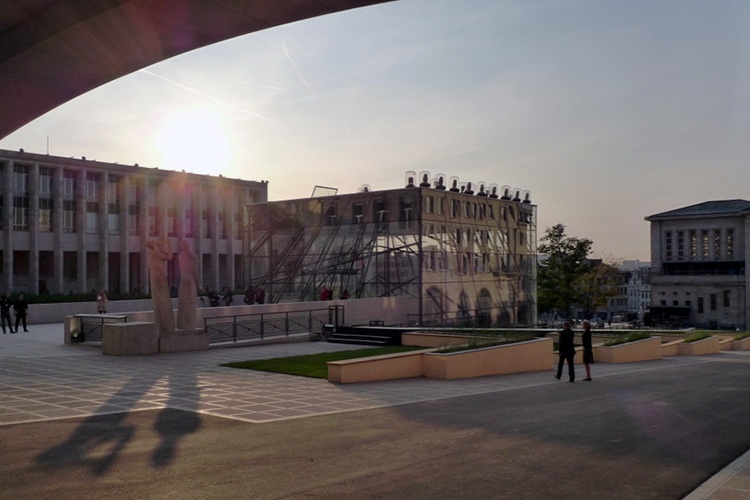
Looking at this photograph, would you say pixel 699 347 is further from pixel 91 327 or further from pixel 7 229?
pixel 7 229

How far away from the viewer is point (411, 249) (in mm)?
35750

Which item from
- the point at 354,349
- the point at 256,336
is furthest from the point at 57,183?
the point at 354,349

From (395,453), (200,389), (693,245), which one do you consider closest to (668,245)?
(693,245)

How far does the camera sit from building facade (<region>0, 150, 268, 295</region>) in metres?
Result: 57.9

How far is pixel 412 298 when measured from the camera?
113 feet

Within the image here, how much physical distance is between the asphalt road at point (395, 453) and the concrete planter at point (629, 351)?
10855 mm

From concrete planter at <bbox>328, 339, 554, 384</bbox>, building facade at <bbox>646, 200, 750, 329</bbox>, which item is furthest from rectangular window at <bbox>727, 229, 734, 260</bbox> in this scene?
concrete planter at <bbox>328, 339, 554, 384</bbox>

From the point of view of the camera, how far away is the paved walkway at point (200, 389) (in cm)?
1047

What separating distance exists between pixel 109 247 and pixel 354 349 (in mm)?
47888

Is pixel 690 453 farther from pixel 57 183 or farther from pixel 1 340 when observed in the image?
pixel 57 183

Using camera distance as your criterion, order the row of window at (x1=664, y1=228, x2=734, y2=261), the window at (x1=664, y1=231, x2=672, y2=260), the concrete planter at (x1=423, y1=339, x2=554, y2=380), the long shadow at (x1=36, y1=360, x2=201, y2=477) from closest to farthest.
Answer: the long shadow at (x1=36, y1=360, x2=201, y2=477) → the concrete planter at (x1=423, y1=339, x2=554, y2=380) → the row of window at (x1=664, y1=228, x2=734, y2=261) → the window at (x1=664, y1=231, x2=672, y2=260)

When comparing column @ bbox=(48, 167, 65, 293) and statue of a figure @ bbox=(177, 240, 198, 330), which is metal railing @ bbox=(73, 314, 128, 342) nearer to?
statue of a figure @ bbox=(177, 240, 198, 330)

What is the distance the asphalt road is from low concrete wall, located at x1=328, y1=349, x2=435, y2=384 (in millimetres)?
3068

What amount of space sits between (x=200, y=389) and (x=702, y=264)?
74.7 meters
